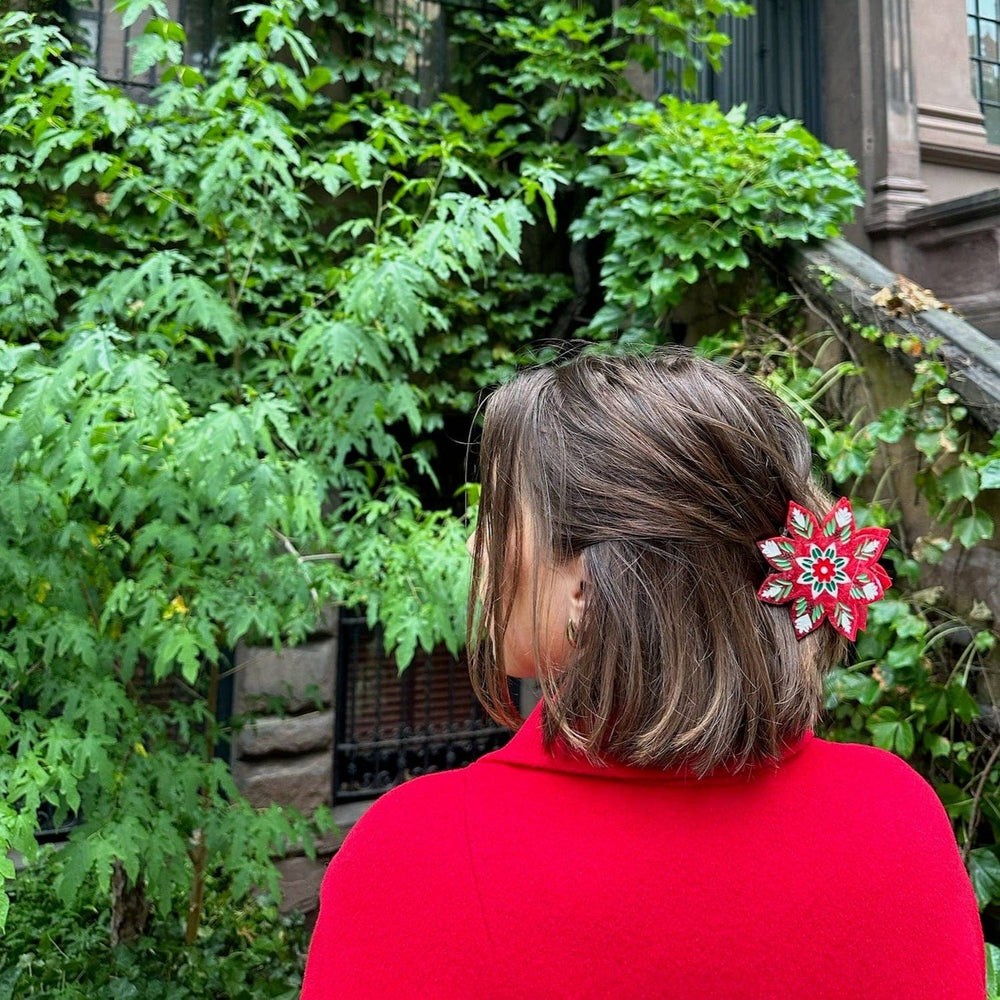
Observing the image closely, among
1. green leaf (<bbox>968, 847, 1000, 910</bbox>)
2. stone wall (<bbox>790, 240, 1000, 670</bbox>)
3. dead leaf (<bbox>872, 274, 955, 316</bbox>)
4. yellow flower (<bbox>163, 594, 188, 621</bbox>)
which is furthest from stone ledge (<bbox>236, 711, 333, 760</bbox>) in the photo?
dead leaf (<bbox>872, 274, 955, 316</bbox>)

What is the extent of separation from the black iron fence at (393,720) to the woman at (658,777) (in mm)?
4383

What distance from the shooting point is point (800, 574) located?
41.6 inches

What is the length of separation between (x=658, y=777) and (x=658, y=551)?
0.79ft

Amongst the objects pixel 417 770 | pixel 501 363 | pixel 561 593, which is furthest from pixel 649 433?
pixel 417 770

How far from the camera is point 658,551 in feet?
3.32

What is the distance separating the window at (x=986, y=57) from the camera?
6566 millimetres

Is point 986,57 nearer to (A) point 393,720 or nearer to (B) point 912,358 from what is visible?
(B) point 912,358

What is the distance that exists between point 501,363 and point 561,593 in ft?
15.0

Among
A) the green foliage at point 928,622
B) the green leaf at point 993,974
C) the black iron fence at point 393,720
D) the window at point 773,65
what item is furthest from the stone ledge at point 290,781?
the window at point 773,65

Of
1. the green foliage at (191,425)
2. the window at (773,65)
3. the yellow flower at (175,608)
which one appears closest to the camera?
the green foliage at (191,425)

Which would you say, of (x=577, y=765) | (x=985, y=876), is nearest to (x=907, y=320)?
(x=985, y=876)

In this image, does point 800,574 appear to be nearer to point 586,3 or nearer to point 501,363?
point 501,363

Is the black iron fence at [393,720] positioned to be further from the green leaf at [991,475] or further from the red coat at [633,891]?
the red coat at [633,891]

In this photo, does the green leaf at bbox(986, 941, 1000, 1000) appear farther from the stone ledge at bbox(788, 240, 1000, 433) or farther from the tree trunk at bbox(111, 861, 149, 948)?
the tree trunk at bbox(111, 861, 149, 948)
